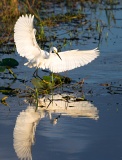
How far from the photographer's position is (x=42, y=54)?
318 inches

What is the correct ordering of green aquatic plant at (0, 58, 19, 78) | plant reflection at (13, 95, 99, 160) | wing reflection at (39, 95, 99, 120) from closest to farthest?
plant reflection at (13, 95, 99, 160)
wing reflection at (39, 95, 99, 120)
green aquatic plant at (0, 58, 19, 78)

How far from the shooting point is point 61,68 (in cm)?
796

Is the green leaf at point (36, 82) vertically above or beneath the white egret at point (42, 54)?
beneath

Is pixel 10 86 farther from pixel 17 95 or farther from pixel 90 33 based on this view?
pixel 90 33

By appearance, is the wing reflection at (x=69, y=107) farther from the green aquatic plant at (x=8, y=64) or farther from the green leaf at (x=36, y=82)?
the green aquatic plant at (x=8, y=64)

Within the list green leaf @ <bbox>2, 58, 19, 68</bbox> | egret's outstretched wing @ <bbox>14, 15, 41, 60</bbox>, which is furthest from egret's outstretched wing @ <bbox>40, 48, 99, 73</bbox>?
green leaf @ <bbox>2, 58, 19, 68</bbox>

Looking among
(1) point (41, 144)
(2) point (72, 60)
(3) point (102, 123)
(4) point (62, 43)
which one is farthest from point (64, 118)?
(4) point (62, 43)

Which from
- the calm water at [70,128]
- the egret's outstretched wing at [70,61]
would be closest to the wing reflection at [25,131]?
the calm water at [70,128]

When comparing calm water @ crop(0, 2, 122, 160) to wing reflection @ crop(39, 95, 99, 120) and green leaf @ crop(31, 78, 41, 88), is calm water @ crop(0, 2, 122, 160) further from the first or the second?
green leaf @ crop(31, 78, 41, 88)

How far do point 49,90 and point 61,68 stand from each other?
34 centimetres

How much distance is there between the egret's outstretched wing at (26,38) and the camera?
793cm

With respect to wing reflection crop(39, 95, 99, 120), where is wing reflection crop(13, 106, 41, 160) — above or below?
below

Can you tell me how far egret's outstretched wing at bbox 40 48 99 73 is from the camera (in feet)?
26.0

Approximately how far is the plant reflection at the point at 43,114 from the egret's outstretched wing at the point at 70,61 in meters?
0.53
